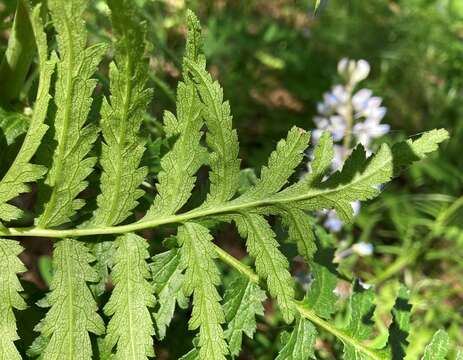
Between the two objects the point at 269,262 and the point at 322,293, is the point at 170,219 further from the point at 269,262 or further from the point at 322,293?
the point at 322,293

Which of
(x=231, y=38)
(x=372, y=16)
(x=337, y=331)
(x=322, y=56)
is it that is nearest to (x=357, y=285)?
(x=337, y=331)

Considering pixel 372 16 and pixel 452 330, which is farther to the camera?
pixel 372 16

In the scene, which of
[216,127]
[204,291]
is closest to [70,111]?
[216,127]

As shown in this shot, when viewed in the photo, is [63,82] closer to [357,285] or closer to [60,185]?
[60,185]

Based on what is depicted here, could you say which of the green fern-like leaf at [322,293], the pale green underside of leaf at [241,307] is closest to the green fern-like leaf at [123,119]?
the pale green underside of leaf at [241,307]

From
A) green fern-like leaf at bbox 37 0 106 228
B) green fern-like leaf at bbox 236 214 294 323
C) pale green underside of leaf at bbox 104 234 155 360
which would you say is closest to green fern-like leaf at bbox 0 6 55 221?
green fern-like leaf at bbox 37 0 106 228

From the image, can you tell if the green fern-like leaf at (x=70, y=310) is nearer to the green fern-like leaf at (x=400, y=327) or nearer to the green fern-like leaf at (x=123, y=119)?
the green fern-like leaf at (x=123, y=119)
